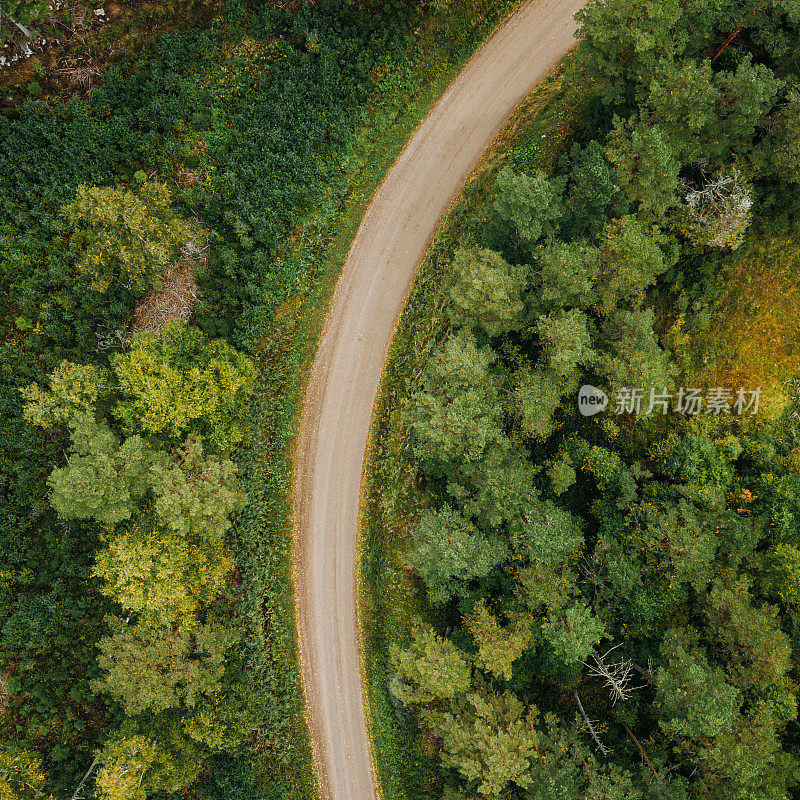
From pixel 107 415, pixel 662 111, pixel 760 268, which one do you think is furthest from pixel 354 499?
pixel 760 268

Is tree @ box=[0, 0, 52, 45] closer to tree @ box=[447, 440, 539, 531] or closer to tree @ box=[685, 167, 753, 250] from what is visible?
tree @ box=[447, 440, 539, 531]

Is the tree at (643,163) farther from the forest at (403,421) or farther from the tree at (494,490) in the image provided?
the tree at (494,490)

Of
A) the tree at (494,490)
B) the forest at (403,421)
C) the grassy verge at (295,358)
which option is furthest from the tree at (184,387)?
the tree at (494,490)

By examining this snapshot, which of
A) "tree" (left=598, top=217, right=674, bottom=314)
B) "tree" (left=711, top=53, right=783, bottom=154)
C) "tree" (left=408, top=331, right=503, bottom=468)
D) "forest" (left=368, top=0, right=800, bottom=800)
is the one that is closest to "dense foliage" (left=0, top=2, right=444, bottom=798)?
"forest" (left=368, top=0, right=800, bottom=800)

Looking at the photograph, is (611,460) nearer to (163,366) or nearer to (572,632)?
(572,632)

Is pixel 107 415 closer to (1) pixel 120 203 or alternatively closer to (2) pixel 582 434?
(1) pixel 120 203

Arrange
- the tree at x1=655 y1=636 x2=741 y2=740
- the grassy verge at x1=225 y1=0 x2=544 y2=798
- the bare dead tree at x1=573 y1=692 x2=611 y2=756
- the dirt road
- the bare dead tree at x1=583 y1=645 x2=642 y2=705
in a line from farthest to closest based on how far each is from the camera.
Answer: the dirt road
the grassy verge at x1=225 y1=0 x2=544 y2=798
the bare dead tree at x1=573 y1=692 x2=611 y2=756
the bare dead tree at x1=583 y1=645 x2=642 y2=705
the tree at x1=655 y1=636 x2=741 y2=740
